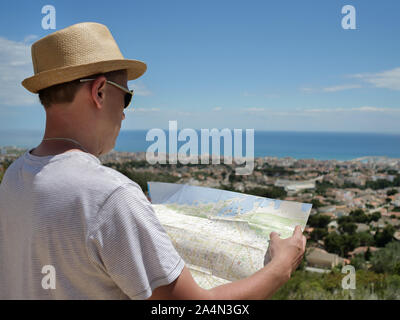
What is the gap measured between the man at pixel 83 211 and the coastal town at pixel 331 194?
4.70 meters

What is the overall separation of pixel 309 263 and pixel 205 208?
25.1ft

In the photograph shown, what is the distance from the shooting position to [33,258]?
0.84 metres

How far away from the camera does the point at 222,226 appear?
139cm

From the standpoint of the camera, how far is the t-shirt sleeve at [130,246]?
738 millimetres

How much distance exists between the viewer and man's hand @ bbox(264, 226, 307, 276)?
1.07 m

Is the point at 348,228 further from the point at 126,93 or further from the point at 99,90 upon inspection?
the point at 99,90

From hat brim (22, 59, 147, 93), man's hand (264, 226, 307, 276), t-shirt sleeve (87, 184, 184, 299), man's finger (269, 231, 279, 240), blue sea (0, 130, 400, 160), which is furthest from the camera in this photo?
blue sea (0, 130, 400, 160)

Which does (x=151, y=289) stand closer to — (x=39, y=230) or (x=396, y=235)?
(x=39, y=230)

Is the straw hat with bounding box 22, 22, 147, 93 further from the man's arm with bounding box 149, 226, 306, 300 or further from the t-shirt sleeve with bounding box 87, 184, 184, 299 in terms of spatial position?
the man's arm with bounding box 149, 226, 306, 300

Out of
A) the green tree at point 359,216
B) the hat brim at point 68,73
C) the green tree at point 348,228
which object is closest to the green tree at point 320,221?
the green tree at point 348,228

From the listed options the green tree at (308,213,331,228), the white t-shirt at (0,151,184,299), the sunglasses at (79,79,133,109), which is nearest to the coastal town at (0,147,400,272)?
the green tree at (308,213,331,228)

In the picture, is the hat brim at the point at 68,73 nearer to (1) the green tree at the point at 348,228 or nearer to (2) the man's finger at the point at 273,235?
(2) the man's finger at the point at 273,235

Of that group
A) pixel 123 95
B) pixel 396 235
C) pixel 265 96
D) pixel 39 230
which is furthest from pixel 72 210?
pixel 265 96

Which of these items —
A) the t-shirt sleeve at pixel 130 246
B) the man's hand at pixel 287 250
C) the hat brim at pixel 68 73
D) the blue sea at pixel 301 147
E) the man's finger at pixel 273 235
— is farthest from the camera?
the blue sea at pixel 301 147
